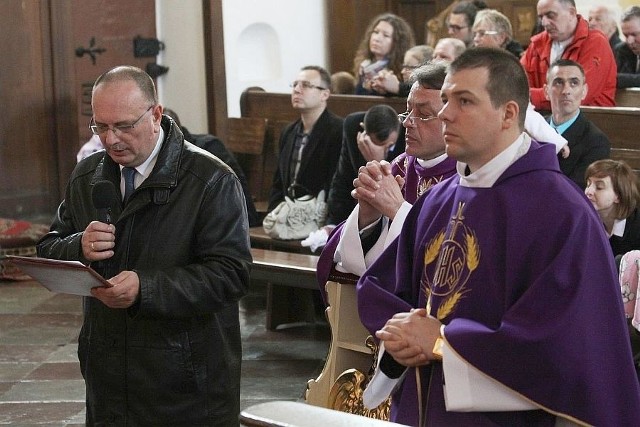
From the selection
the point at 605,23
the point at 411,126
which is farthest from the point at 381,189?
the point at 605,23

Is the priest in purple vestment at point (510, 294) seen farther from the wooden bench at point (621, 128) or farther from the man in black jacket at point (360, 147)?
the wooden bench at point (621, 128)

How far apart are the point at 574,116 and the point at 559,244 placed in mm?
3476

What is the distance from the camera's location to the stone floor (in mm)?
5629

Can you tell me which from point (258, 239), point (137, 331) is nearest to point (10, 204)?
point (258, 239)

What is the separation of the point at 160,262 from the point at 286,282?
285cm

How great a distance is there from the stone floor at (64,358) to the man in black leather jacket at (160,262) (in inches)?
75.9

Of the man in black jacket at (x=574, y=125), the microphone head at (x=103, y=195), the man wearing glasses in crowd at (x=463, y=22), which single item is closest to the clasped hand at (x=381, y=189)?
the microphone head at (x=103, y=195)

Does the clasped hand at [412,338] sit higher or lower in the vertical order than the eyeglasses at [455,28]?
lower

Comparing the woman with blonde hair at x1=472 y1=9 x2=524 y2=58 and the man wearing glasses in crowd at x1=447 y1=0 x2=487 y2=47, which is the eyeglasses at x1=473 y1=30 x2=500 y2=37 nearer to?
the woman with blonde hair at x1=472 y1=9 x2=524 y2=58

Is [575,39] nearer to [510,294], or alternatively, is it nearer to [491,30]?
[491,30]

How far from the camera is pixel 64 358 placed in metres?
6.44

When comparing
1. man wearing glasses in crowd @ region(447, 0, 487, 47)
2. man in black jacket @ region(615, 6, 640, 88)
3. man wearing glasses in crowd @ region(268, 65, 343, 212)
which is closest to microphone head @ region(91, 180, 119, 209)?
man wearing glasses in crowd @ region(268, 65, 343, 212)

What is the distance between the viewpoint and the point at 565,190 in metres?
2.84

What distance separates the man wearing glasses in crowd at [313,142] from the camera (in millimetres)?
7469
